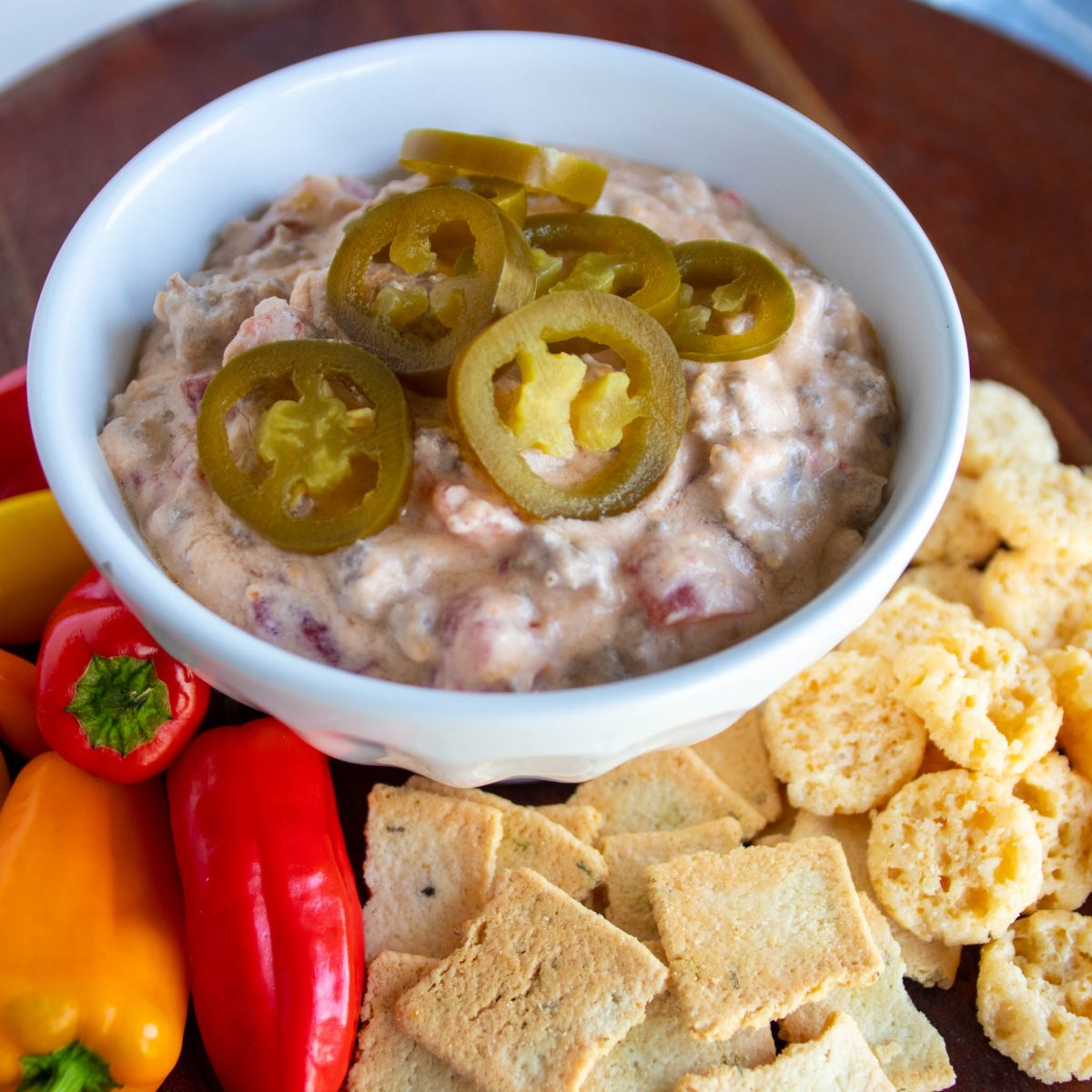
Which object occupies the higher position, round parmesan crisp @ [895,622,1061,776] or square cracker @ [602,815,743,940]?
round parmesan crisp @ [895,622,1061,776]

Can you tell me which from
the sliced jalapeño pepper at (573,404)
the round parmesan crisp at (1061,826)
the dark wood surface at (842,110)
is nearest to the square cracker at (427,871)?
the sliced jalapeño pepper at (573,404)

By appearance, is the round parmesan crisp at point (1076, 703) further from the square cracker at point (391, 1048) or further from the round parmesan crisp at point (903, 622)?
the square cracker at point (391, 1048)

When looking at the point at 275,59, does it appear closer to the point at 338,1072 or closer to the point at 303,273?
the point at 303,273

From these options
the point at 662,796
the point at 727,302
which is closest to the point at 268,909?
the point at 662,796

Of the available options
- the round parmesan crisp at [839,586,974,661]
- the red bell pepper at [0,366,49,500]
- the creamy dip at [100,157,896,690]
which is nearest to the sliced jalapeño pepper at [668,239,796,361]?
the creamy dip at [100,157,896,690]

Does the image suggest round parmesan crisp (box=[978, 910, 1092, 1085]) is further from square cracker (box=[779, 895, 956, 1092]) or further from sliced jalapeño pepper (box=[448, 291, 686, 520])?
sliced jalapeño pepper (box=[448, 291, 686, 520])
